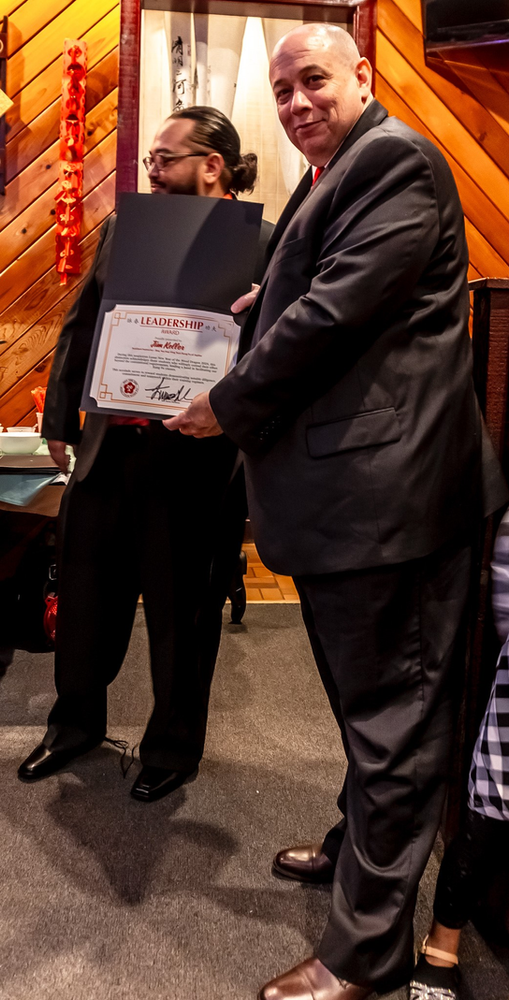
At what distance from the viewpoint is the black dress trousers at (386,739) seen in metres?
1.17

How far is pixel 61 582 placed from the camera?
1.97 m

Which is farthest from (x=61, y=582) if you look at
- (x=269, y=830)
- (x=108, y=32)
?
(x=108, y=32)

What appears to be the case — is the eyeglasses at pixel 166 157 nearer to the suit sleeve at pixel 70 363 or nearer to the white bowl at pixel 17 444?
Result: the suit sleeve at pixel 70 363

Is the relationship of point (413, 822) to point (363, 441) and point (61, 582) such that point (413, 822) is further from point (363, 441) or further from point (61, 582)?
point (61, 582)

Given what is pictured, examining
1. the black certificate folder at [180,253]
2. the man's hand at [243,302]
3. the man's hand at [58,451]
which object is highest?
the black certificate folder at [180,253]

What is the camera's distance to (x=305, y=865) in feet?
5.11

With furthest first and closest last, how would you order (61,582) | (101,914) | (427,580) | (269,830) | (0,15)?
(0,15) → (61,582) → (269,830) → (101,914) → (427,580)

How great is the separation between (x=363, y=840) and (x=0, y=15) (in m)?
3.93

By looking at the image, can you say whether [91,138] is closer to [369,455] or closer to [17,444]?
[17,444]

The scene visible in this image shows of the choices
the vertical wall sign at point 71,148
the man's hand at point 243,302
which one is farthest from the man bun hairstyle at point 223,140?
the vertical wall sign at point 71,148

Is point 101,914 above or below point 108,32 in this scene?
below

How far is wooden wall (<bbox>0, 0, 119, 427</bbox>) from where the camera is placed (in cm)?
368

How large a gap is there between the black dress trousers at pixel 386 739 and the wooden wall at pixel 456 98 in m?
3.26
